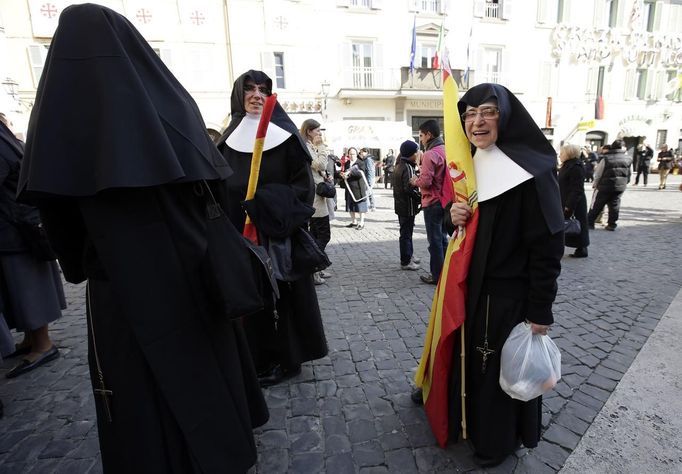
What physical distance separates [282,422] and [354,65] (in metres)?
20.5

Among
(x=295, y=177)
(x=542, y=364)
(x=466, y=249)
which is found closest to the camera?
(x=542, y=364)

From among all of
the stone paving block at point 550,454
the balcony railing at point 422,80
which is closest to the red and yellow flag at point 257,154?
the stone paving block at point 550,454

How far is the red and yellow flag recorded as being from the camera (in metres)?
2.03

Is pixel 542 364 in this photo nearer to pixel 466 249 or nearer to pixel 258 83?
pixel 466 249

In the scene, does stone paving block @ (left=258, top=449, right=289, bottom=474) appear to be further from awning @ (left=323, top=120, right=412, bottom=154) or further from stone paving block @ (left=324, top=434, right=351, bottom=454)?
awning @ (left=323, top=120, right=412, bottom=154)

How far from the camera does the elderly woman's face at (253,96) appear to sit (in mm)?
2539

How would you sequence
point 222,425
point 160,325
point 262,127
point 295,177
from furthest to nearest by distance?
point 295,177, point 262,127, point 222,425, point 160,325

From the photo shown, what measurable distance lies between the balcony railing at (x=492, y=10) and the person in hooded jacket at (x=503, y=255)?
79.8ft

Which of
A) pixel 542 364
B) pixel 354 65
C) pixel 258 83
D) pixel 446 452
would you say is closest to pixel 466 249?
pixel 542 364

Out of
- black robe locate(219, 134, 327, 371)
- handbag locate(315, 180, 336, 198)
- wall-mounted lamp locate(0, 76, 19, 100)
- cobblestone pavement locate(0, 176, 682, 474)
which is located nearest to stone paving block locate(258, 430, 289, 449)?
cobblestone pavement locate(0, 176, 682, 474)

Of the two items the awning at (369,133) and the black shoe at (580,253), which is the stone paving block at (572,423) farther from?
the awning at (369,133)

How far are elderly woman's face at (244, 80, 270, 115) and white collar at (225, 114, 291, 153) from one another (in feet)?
0.22

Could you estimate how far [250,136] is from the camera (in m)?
2.50

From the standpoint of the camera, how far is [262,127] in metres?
2.11
